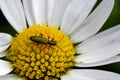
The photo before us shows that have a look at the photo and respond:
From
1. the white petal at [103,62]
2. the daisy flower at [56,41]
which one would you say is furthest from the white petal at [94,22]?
the white petal at [103,62]

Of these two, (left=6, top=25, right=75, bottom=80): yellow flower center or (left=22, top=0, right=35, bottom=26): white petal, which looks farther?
(left=22, top=0, right=35, bottom=26): white petal

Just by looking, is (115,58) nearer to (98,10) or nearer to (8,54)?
(98,10)

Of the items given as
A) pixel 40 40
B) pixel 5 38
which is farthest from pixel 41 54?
pixel 5 38

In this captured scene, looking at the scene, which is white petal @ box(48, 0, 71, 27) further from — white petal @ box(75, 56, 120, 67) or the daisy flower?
white petal @ box(75, 56, 120, 67)

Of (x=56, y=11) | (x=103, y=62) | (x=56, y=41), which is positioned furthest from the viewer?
(x=56, y=11)

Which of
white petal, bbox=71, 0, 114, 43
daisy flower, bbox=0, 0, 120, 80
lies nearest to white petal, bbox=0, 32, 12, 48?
daisy flower, bbox=0, 0, 120, 80

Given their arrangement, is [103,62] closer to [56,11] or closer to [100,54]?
[100,54]

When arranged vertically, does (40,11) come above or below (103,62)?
above
